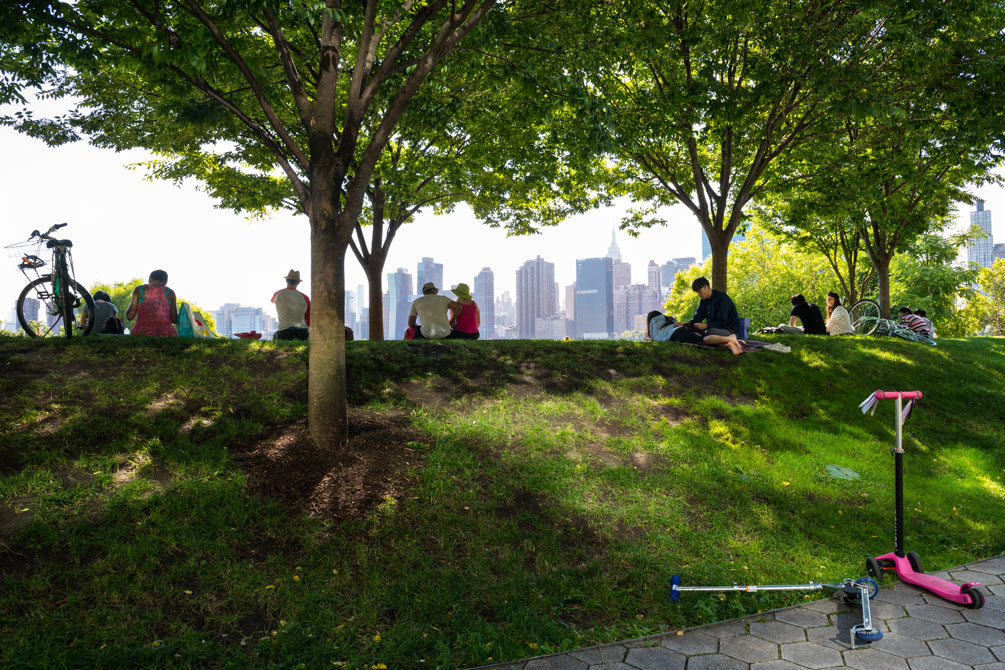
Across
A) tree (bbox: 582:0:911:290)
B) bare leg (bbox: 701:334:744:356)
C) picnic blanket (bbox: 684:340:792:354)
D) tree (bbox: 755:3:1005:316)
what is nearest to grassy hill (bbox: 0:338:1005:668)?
bare leg (bbox: 701:334:744:356)

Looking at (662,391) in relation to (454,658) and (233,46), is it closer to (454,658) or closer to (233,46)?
(454,658)

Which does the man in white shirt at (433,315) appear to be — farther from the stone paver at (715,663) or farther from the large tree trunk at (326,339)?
the stone paver at (715,663)

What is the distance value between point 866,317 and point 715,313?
8.60 m

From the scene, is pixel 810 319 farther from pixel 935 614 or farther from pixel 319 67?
pixel 319 67

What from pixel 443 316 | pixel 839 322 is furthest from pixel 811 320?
pixel 443 316

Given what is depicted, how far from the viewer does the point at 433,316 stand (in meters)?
11.1

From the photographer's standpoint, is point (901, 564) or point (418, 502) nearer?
point (901, 564)

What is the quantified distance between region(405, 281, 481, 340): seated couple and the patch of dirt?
5.00 m

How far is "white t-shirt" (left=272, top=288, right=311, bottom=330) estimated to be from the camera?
1065cm

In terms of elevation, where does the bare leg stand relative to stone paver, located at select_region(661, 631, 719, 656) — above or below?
above

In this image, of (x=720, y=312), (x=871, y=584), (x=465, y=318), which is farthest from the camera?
(x=465, y=318)

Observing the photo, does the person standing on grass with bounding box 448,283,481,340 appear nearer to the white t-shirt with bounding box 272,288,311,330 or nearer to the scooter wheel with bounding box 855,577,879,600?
the white t-shirt with bounding box 272,288,311,330

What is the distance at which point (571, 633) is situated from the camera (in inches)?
152

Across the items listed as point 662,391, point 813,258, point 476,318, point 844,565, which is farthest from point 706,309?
point 813,258
